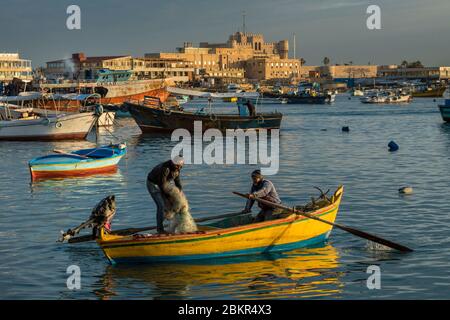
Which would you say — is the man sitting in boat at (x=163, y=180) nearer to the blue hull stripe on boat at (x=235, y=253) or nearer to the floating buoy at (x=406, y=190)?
the blue hull stripe on boat at (x=235, y=253)

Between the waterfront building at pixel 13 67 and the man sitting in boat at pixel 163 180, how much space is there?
122721mm

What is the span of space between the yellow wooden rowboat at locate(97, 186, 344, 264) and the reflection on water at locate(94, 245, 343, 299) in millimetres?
201

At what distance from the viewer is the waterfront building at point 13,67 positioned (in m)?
135

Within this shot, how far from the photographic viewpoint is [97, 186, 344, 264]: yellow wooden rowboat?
50.0 feet

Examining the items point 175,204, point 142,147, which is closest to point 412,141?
point 142,147

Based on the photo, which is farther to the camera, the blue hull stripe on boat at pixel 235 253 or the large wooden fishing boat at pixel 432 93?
the large wooden fishing boat at pixel 432 93

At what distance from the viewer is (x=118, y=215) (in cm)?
2175

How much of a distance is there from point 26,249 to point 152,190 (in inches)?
152

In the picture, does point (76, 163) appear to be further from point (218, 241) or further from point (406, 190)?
point (218, 241)

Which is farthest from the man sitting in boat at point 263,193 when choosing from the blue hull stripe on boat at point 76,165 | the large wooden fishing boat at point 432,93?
the large wooden fishing boat at point 432,93

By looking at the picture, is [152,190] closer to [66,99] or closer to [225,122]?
[225,122]

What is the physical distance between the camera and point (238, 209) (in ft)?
74.2

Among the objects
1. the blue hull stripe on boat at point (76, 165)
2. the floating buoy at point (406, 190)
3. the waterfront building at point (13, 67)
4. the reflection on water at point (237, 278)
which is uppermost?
the waterfront building at point (13, 67)

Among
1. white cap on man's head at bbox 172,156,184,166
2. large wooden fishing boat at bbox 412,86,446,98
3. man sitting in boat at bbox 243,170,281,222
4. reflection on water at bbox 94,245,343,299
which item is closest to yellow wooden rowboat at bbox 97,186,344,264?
reflection on water at bbox 94,245,343,299
